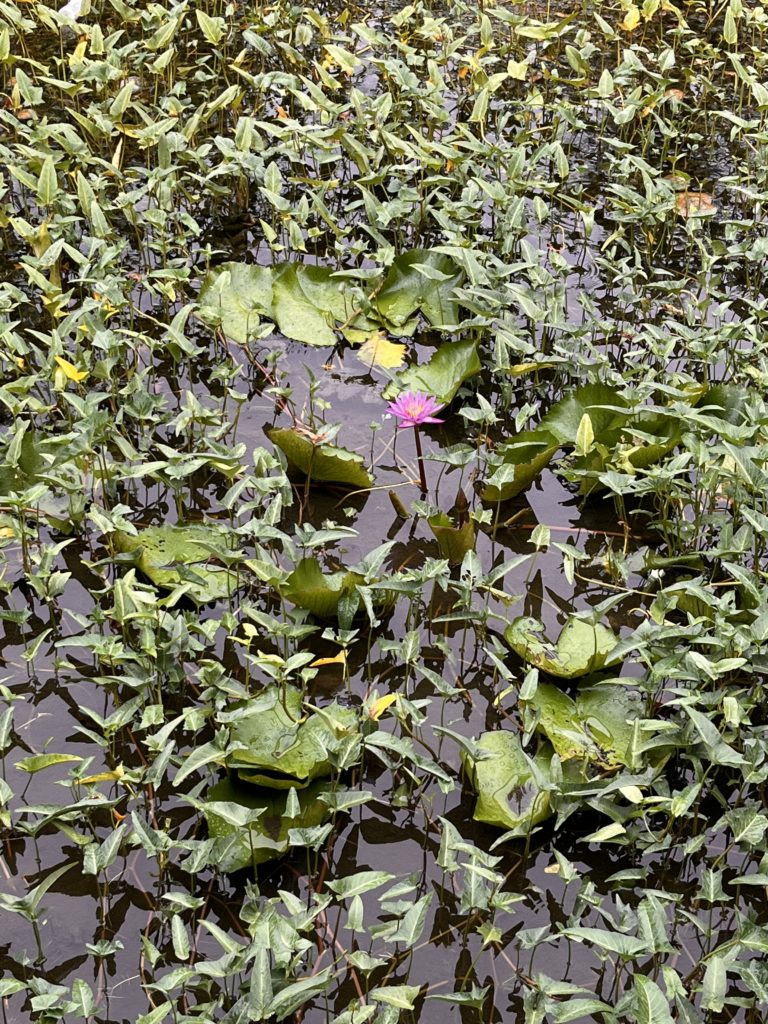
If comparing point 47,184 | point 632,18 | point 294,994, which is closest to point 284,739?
point 294,994

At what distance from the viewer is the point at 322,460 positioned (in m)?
2.67

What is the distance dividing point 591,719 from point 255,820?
0.63 metres

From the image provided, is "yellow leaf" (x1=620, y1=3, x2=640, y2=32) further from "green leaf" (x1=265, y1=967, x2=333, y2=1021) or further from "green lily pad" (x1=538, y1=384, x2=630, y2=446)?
"green leaf" (x1=265, y1=967, x2=333, y2=1021)

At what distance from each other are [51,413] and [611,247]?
1.77 meters

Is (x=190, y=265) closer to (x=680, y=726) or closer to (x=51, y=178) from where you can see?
(x=51, y=178)

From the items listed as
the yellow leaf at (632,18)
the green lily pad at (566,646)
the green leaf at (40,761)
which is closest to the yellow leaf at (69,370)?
the green leaf at (40,761)

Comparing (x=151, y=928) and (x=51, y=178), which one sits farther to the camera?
(x=51, y=178)

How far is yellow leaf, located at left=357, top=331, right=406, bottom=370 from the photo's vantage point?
3.14 metres

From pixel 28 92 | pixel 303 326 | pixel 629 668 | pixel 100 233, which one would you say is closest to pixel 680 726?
pixel 629 668

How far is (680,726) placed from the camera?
80.6 inches

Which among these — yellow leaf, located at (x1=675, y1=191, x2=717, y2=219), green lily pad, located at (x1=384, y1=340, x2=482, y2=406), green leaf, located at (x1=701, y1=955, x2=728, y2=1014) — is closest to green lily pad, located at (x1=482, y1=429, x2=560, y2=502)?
green lily pad, located at (x1=384, y1=340, x2=482, y2=406)

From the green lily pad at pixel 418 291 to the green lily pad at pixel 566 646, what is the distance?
3.60ft

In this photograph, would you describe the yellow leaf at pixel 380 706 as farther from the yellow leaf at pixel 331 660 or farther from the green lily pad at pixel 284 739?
the yellow leaf at pixel 331 660

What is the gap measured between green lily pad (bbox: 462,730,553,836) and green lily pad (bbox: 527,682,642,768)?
44 mm
